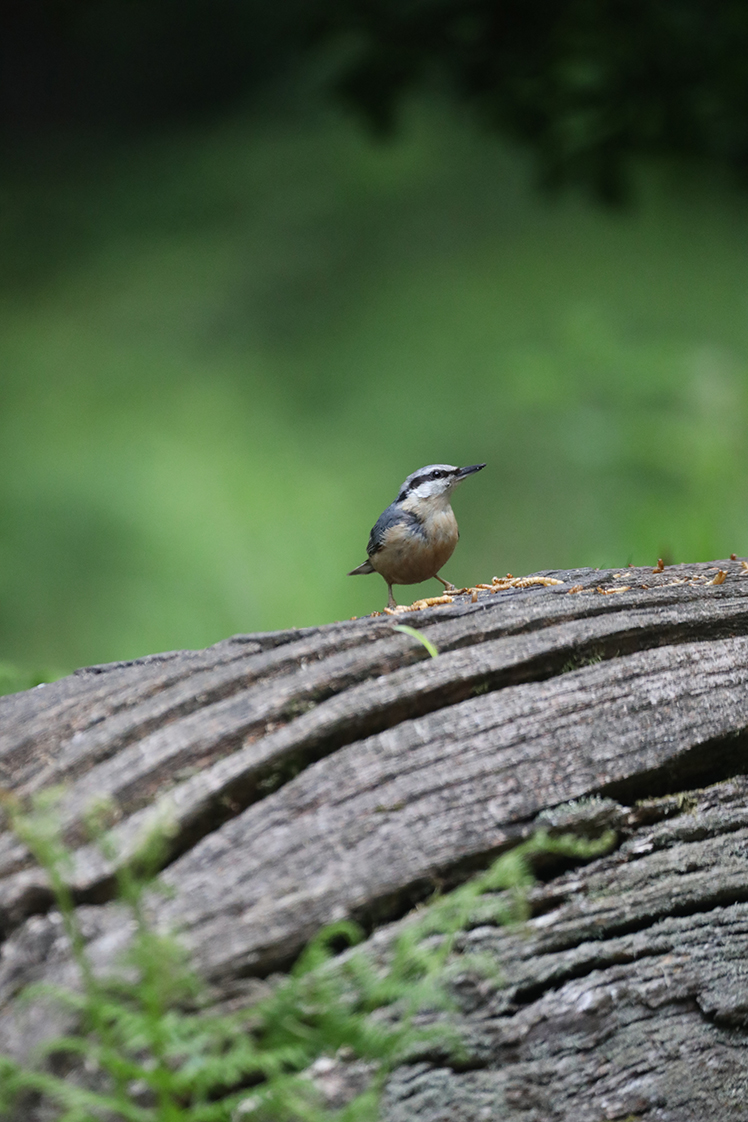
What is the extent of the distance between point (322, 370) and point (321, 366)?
2 centimetres

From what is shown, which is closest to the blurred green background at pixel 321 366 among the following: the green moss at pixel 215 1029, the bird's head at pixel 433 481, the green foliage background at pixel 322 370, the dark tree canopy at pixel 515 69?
the green foliage background at pixel 322 370

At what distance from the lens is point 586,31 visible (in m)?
4.23

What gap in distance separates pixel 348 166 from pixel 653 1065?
13.1 ft

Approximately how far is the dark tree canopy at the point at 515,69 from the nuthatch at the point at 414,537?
8.11 ft

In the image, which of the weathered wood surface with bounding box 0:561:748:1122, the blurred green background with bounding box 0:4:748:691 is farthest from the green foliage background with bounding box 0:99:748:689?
the weathered wood surface with bounding box 0:561:748:1122

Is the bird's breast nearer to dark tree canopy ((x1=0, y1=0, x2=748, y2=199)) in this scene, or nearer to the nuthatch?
the nuthatch

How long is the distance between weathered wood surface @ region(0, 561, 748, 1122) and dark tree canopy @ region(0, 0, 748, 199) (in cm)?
339

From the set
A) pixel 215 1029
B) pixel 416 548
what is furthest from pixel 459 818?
pixel 416 548

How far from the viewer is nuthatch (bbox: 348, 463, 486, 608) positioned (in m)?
2.28

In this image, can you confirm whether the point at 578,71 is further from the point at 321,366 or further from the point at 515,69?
the point at 321,366

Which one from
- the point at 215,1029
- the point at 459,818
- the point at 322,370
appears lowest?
the point at 215,1029

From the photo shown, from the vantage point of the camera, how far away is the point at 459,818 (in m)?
1.23

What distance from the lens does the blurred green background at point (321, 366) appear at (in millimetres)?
3594

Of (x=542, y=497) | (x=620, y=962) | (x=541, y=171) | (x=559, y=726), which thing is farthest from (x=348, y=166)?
(x=620, y=962)
